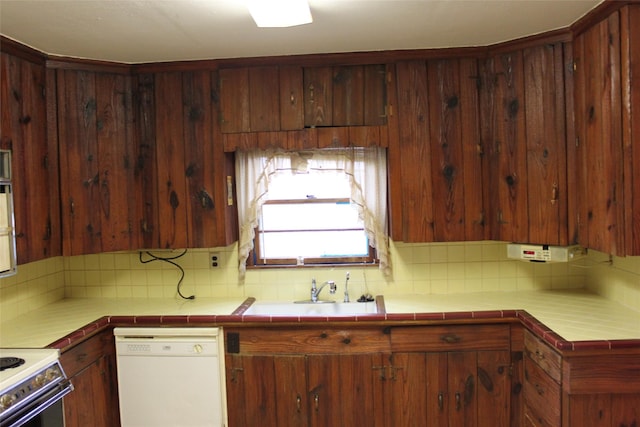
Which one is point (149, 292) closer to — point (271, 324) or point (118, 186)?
point (118, 186)

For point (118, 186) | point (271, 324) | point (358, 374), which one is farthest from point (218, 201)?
point (358, 374)

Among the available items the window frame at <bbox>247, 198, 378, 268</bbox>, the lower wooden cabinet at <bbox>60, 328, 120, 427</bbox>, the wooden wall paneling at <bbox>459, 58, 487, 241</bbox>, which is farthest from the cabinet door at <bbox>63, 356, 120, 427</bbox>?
the wooden wall paneling at <bbox>459, 58, 487, 241</bbox>

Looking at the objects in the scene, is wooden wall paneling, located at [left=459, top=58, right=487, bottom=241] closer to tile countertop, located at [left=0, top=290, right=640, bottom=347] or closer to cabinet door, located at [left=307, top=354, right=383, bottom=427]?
tile countertop, located at [left=0, top=290, right=640, bottom=347]

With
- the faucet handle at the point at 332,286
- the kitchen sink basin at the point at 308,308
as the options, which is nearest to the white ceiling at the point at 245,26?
the faucet handle at the point at 332,286

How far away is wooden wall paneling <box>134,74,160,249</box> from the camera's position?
3.01 metres

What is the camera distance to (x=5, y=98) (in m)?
2.48

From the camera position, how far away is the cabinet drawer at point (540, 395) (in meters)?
2.24

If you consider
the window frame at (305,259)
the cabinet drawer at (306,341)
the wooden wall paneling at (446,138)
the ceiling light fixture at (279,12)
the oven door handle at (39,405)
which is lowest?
the oven door handle at (39,405)

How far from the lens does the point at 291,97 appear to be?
2.93 m

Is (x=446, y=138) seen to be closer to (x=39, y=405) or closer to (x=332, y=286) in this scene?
(x=332, y=286)

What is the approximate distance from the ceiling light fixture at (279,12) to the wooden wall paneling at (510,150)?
1.30 meters

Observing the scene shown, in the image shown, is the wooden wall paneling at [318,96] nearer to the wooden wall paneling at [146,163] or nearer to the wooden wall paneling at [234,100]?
the wooden wall paneling at [234,100]

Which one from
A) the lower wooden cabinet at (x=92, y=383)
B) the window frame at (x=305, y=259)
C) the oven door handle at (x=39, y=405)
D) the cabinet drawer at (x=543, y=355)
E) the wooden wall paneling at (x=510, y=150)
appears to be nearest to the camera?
the oven door handle at (x=39, y=405)

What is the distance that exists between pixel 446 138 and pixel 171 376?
2.07 m
